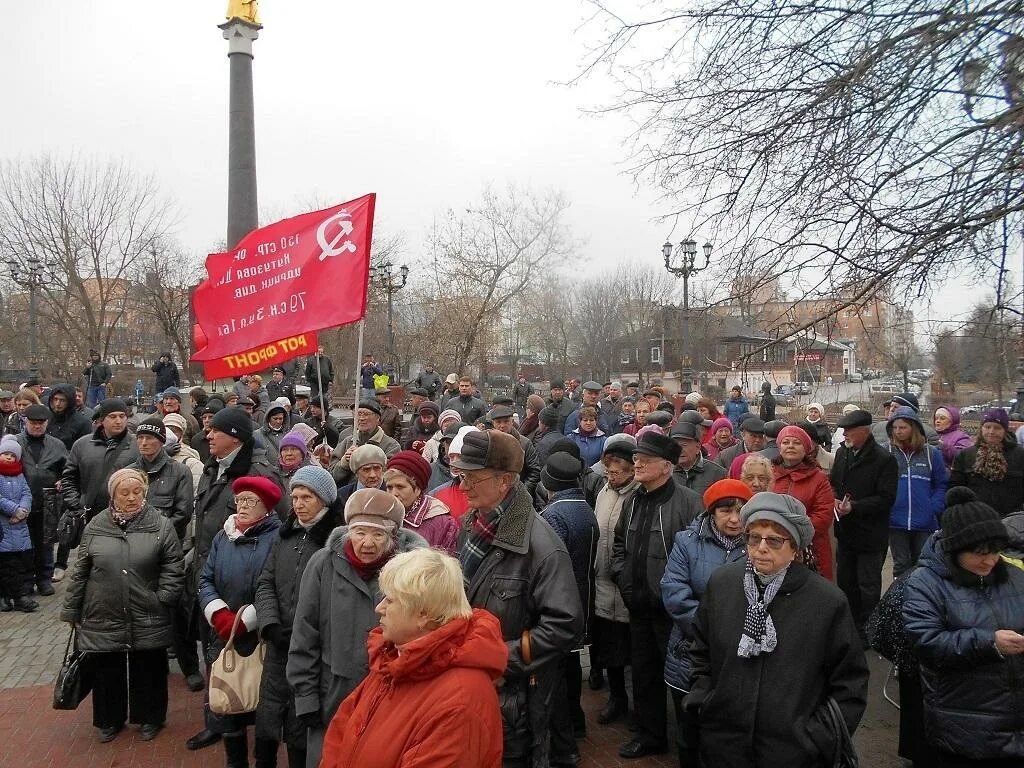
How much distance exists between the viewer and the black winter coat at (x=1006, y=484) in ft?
21.5

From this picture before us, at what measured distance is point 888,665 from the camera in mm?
5930

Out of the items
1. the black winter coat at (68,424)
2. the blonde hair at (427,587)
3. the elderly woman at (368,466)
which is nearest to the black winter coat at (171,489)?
the elderly woman at (368,466)

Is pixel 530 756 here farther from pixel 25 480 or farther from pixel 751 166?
pixel 25 480

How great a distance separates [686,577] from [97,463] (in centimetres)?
553

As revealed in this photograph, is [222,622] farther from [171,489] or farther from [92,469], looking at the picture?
[92,469]

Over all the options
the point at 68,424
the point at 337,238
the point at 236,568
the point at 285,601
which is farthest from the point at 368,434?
the point at 68,424

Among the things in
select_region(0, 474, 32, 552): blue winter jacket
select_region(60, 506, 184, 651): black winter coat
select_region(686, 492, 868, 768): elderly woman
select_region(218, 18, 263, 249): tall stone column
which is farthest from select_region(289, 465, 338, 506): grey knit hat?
select_region(218, 18, 263, 249): tall stone column

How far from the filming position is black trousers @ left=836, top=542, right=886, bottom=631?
6203 mm

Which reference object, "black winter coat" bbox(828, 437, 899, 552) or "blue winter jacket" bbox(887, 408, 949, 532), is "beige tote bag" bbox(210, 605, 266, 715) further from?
"blue winter jacket" bbox(887, 408, 949, 532)

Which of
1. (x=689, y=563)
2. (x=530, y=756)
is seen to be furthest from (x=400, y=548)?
(x=689, y=563)

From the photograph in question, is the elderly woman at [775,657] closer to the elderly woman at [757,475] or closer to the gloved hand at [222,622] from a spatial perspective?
the elderly woman at [757,475]

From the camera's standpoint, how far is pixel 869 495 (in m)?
6.15

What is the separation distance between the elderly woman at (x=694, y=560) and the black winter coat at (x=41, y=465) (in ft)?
21.8

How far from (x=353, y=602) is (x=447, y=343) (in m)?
28.9
